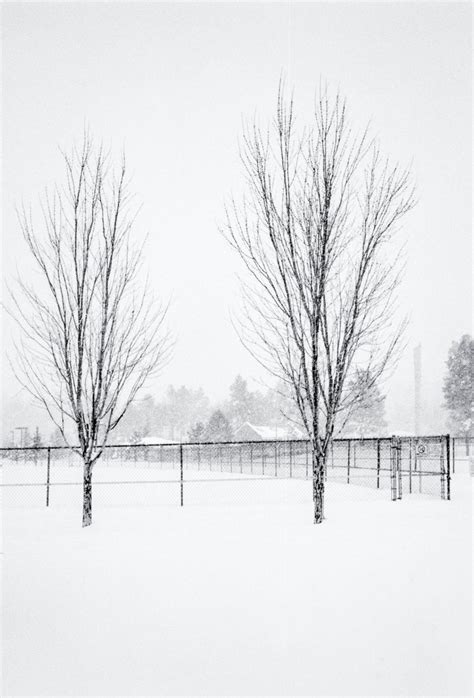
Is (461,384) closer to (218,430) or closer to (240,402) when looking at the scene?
(218,430)

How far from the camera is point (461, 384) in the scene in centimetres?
5428

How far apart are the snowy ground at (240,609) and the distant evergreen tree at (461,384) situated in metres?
46.4

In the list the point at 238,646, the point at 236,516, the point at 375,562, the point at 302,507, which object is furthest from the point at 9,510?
the point at 238,646

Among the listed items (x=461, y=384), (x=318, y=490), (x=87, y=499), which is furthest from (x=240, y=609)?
(x=461, y=384)

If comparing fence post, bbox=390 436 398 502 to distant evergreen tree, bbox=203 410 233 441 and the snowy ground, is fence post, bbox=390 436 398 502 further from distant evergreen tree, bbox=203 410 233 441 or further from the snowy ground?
distant evergreen tree, bbox=203 410 233 441

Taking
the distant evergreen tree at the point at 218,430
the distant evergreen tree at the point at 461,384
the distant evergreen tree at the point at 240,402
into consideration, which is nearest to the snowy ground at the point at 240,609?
the distant evergreen tree at the point at 218,430

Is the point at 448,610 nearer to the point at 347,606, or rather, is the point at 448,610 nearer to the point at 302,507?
the point at 347,606

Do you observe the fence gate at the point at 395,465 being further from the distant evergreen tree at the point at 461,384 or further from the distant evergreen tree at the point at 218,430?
the distant evergreen tree at the point at 461,384

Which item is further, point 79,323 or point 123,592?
point 79,323

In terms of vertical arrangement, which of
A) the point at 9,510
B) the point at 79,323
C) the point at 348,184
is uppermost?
the point at 348,184

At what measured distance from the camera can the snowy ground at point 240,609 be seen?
164 inches

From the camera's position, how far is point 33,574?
6.93m

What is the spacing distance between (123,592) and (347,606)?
85.1 inches

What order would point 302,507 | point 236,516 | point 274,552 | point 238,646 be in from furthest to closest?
point 302,507 < point 236,516 < point 274,552 < point 238,646
